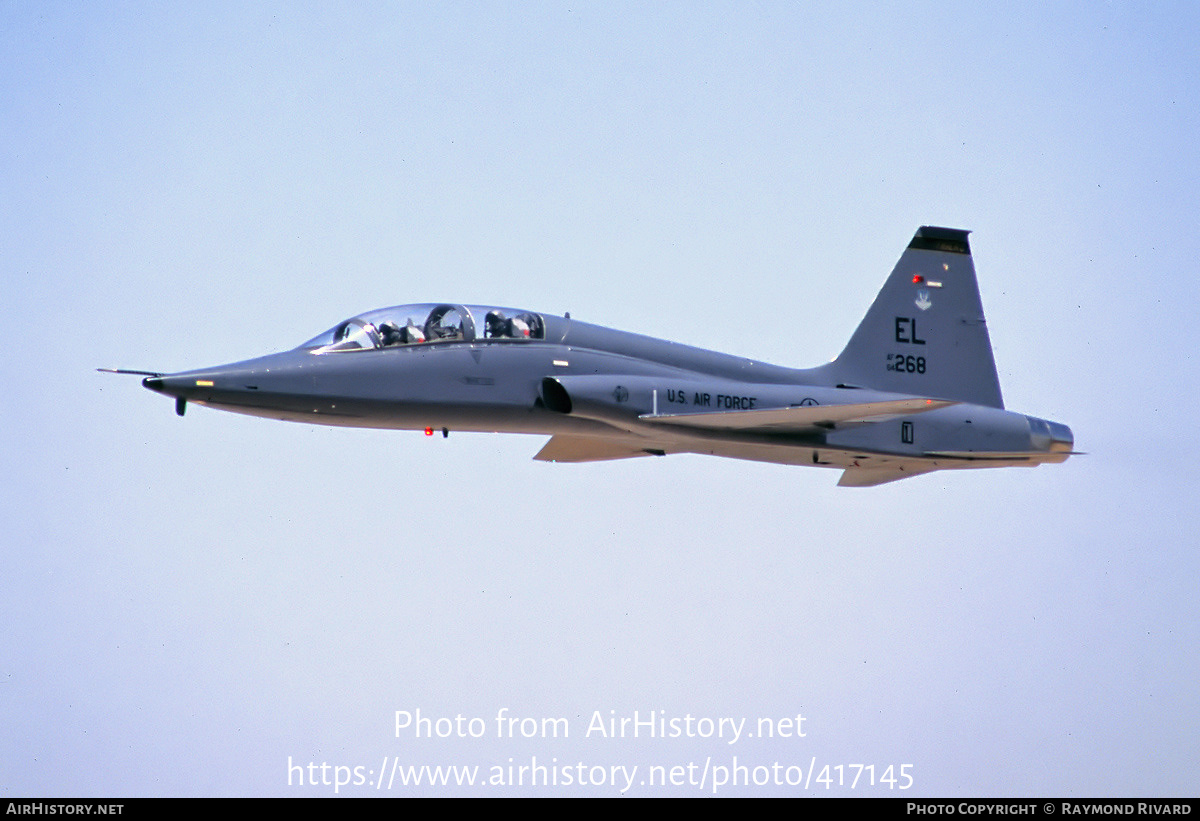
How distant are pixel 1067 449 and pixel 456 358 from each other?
9.49 meters

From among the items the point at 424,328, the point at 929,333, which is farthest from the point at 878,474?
the point at 424,328

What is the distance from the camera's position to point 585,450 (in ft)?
77.3

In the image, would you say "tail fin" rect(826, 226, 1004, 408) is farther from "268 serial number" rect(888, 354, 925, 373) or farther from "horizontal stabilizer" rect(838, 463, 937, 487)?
"horizontal stabilizer" rect(838, 463, 937, 487)

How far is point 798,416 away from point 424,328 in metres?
5.18

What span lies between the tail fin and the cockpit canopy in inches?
218

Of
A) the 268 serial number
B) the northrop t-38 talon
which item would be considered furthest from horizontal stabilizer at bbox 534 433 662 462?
the 268 serial number

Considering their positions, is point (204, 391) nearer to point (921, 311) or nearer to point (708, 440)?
point (708, 440)

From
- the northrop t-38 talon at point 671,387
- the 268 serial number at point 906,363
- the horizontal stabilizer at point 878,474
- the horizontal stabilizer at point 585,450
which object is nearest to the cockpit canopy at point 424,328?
the northrop t-38 talon at point 671,387

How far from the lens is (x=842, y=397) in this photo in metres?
22.8

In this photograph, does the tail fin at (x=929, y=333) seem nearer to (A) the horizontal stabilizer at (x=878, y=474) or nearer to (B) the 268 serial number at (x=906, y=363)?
(B) the 268 serial number at (x=906, y=363)

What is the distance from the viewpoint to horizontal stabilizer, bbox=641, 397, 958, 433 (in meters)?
21.1

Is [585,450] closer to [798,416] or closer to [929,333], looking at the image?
[798,416]
